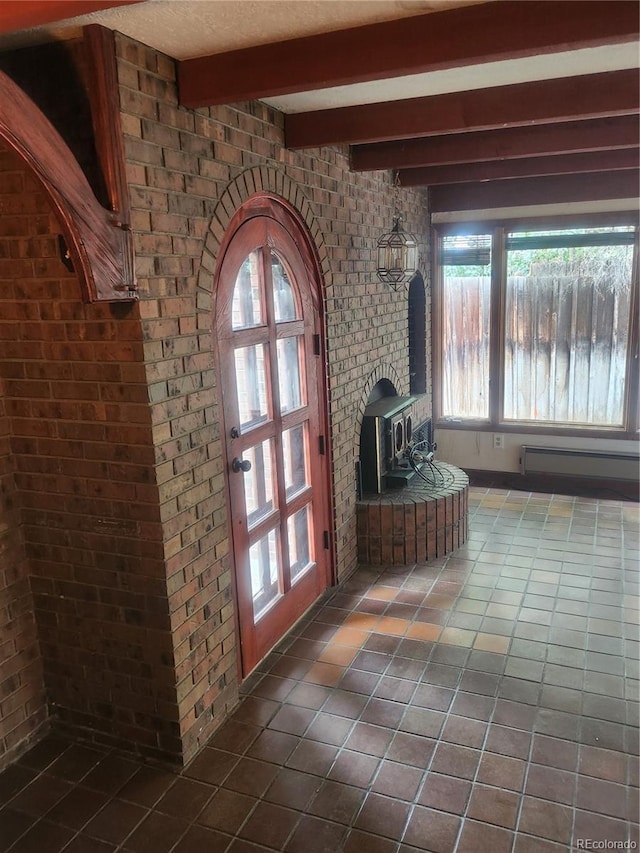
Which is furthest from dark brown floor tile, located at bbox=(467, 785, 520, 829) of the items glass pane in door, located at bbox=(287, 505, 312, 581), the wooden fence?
the wooden fence

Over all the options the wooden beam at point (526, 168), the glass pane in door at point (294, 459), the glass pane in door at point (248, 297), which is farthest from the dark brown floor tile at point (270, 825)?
the wooden beam at point (526, 168)

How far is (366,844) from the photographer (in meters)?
2.22

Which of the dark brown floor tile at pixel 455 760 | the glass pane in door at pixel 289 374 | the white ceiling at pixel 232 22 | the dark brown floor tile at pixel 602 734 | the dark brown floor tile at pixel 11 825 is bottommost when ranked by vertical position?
the dark brown floor tile at pixel 11 825

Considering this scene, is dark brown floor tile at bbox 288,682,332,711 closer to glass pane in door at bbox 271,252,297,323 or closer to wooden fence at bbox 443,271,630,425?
glass pane in door at bbox 271,252,297,323

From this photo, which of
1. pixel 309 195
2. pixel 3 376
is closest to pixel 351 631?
pixel 3 376

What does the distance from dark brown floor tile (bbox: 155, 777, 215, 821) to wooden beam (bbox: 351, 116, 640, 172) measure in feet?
11.3

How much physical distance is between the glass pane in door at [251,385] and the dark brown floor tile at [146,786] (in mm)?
1466

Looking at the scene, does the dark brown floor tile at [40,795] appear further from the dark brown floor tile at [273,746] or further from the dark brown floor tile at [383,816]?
the dark brown floor tile at [383,816]

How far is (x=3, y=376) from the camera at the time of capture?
101 inches

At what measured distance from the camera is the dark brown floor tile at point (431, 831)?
7.23 feet

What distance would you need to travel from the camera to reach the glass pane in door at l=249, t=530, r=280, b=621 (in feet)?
10.6

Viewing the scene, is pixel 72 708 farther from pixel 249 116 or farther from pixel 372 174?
pixel 372 174

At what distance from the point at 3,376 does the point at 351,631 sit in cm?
217

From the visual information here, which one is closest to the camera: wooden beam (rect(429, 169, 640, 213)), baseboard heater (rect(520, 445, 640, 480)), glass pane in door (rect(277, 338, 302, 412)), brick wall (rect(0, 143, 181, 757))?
brick wall (rect(0, 143, 181, 757))
